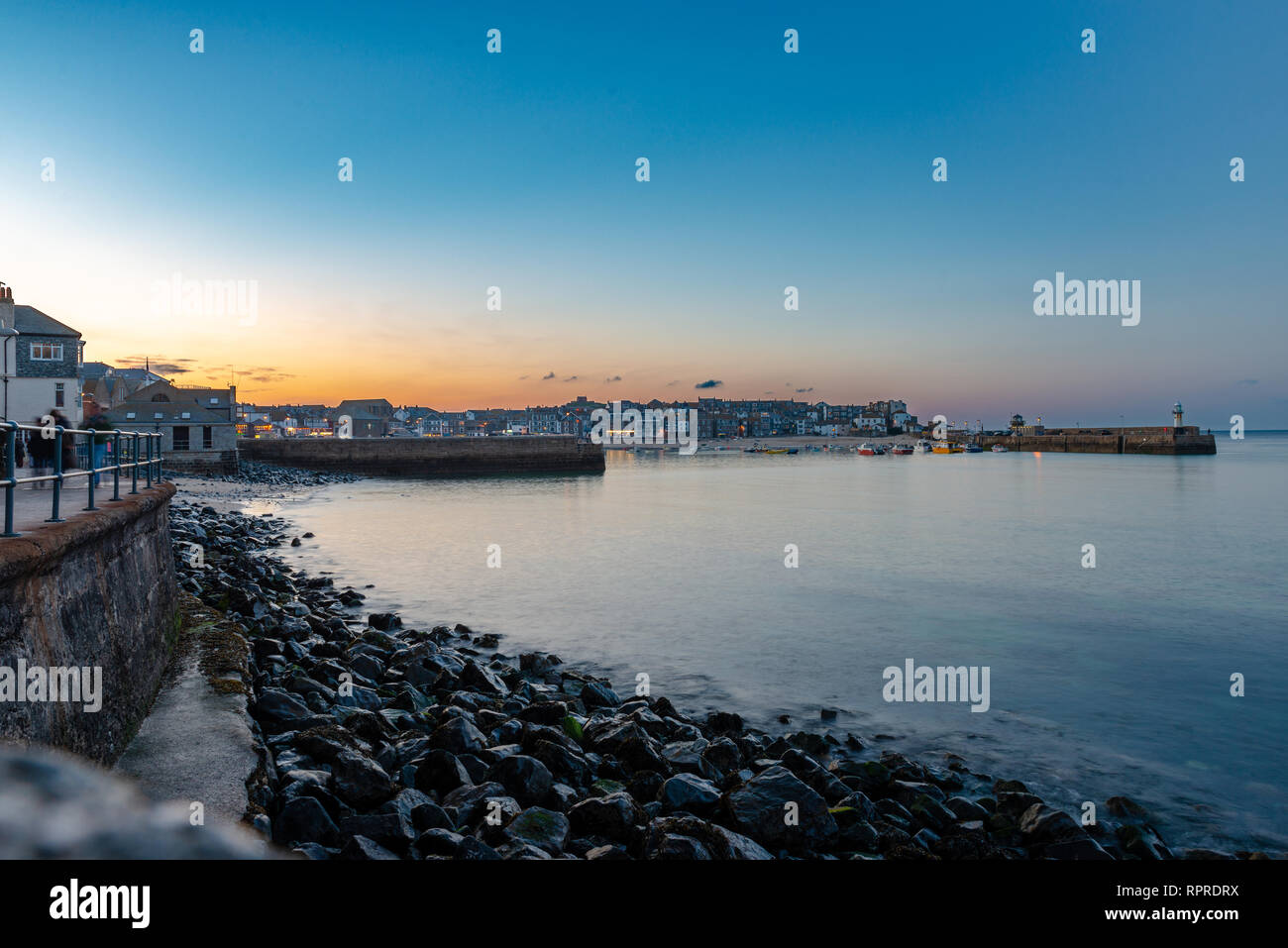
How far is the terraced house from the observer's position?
38.3 m

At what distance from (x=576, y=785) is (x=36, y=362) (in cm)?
4508

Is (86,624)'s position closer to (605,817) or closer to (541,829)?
(541,829)

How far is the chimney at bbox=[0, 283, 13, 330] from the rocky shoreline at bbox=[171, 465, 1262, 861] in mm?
38227

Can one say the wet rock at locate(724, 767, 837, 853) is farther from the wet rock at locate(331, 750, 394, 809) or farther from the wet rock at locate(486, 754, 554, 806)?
the wet rock at locate(331, 750, 394, 809)

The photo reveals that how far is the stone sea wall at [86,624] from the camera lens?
175 inches

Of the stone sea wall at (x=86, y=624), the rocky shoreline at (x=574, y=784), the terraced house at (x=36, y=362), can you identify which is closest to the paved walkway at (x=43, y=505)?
the stone sea wall at (x=86, y=624)

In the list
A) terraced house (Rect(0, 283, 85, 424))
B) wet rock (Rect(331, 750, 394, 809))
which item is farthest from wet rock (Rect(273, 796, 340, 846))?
terraced house (Rect(0, 283, 85, 424))

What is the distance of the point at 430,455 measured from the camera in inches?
2940

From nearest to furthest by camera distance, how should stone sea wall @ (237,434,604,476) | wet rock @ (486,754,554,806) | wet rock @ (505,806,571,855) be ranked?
1. wet rock @ (505,806,571,855)
2. wet rock @ (486,754,554,806)
3. stone sea wall @ (237,434,604,476)

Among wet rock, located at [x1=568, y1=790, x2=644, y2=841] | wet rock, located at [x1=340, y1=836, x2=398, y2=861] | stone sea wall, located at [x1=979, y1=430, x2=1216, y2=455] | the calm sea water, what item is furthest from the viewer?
stone sea wall, located at [x1=979, y1=430, x2=1216, y2=455]

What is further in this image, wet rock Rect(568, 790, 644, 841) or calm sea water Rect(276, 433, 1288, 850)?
calm sea water Rect(276, 433, 1288, 850)
